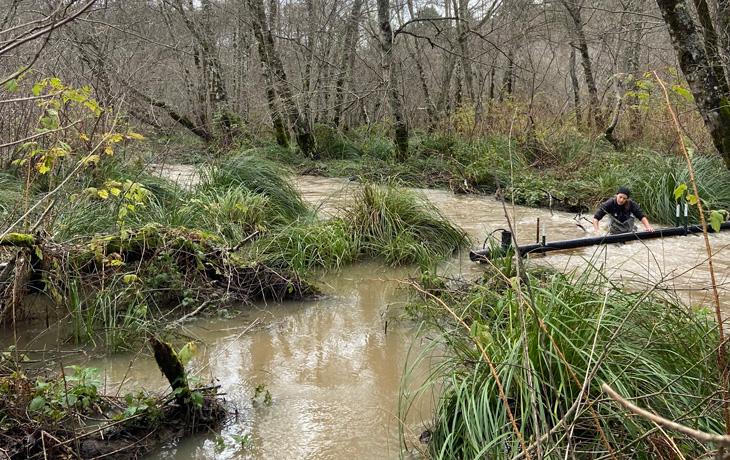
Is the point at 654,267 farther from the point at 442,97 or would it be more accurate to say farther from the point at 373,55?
the point at 373,55

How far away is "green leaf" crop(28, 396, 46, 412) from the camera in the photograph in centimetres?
294

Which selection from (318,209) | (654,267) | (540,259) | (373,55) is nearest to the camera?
(654,267)

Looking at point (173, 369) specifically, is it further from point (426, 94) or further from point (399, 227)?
point (426, 94)

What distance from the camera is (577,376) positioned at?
2.98 m

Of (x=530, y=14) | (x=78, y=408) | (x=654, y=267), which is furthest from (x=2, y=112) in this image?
(x=530, y=14)

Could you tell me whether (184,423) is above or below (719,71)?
below

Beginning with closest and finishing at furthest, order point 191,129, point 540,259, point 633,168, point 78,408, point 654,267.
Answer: point 78,408, point 654,267, point 540,259, point 633,168, point 191,129

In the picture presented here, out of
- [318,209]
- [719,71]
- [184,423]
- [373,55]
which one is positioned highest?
[373,55]

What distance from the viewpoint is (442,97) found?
16328 mm

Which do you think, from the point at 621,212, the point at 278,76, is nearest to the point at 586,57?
the point at 278,76

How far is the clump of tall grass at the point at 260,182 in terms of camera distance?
8.11 meters

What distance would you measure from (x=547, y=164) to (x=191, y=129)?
10.1 meters

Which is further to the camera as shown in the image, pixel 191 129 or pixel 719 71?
pixel 191 129

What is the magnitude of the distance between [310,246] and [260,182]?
2161 mm
